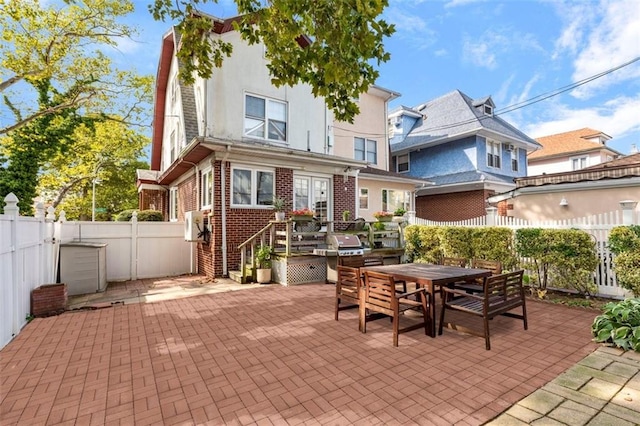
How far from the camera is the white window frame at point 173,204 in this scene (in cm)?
1495

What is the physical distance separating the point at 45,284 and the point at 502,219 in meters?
10.8

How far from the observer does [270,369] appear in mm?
3607

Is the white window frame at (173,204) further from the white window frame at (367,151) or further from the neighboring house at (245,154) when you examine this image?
the white window frame at (367,151)

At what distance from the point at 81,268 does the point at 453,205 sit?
57.0 feet

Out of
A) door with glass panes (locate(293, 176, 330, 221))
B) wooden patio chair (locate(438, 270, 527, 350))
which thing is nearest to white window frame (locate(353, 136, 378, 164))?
door with glass panes (locate(293, 176, 330, 221))

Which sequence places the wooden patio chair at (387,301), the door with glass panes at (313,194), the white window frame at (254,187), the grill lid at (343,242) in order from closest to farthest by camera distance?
the wooden patio chair at (387,301), the grill lid at (343,242), the white window frame at (254,187), the door with glass panes at (313,194)

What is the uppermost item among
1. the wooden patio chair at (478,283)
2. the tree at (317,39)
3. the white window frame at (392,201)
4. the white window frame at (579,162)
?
the white window frame at (579,162)

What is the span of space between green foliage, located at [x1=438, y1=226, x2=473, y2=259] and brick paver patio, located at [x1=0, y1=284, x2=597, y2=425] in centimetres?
290

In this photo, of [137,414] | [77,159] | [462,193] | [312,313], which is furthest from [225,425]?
[77,159]

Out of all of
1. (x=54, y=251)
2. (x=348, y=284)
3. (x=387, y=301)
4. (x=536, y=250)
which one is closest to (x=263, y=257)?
(x=348, y=284)

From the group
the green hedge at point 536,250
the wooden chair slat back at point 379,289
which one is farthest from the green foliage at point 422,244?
the wooden chair slat back at point 379,289

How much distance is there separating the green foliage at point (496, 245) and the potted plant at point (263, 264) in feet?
18.6

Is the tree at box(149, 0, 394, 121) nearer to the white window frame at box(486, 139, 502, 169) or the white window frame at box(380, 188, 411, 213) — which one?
the white window frame at box(380, 188, 411, 213)

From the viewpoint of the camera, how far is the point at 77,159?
22.3m
